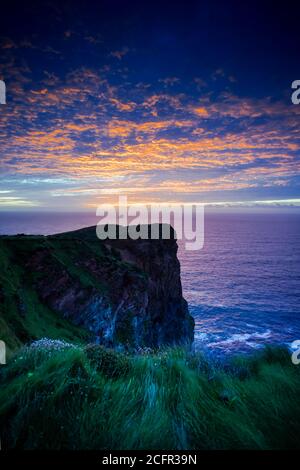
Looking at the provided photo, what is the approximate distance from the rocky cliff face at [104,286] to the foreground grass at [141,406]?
17235mm

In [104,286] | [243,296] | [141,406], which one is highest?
[141,406]

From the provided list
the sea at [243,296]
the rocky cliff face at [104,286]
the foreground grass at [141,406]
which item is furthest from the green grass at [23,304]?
the sea at [243,296]

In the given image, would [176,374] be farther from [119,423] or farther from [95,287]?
[95,287]

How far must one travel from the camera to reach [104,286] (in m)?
37.2

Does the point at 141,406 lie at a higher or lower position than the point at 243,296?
higher

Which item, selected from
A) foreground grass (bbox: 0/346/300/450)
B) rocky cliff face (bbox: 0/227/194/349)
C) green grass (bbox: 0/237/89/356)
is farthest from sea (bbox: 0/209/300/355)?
foreground grass (bbox: 0/346/300/450)

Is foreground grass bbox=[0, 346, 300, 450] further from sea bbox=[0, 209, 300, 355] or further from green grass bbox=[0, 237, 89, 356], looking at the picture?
sea bbox=[0, 209, 300, 355]

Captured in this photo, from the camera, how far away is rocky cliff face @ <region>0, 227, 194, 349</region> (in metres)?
30.6

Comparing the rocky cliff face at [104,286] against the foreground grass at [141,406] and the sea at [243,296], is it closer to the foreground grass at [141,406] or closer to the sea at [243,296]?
the sea at [243,296]

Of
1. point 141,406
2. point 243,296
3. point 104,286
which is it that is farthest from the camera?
point 243,296

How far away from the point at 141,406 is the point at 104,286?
34.9 m

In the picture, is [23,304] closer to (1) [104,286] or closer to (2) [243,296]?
(1) [104,286]

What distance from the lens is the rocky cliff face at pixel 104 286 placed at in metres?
30.6

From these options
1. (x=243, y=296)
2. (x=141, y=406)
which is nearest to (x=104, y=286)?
(x=141, y=406)
